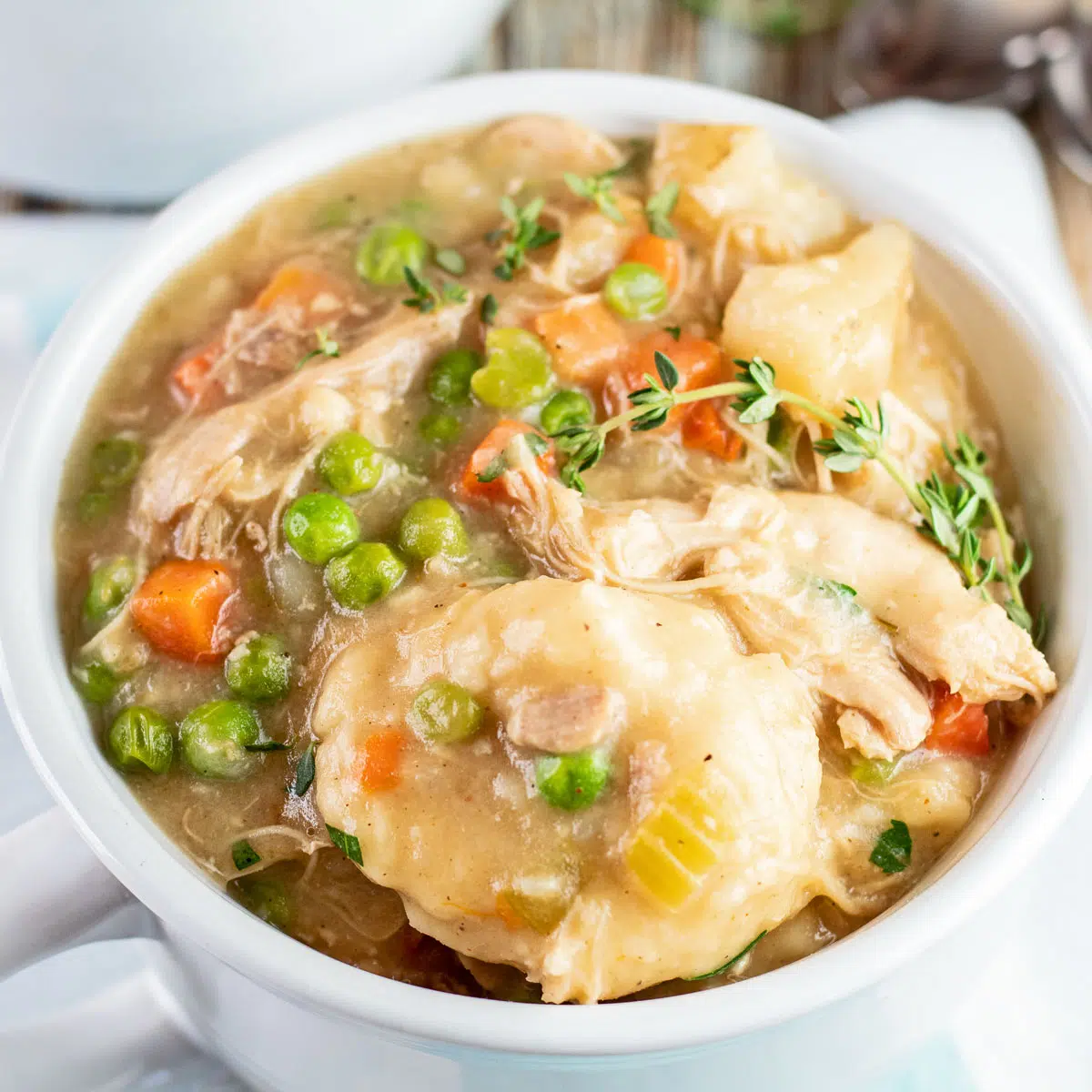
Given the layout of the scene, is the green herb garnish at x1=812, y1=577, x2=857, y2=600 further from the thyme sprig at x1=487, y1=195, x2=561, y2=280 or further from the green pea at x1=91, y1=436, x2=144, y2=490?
the green pea at x1=91, y1=436, x2=144, y2=490

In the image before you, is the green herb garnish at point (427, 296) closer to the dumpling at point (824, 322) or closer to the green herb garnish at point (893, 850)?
the dumpling at point (824, 322)

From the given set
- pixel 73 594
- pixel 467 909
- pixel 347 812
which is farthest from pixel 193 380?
pixel 467 909

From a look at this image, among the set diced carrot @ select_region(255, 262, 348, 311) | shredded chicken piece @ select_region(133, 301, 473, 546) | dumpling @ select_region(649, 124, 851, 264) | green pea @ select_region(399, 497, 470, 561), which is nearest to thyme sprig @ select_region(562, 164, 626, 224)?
dumpling @ select_region(649, 124, 851, 264)

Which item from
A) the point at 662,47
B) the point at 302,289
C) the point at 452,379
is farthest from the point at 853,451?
the point at 662,47

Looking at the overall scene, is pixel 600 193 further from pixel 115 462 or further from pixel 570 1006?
pixel 570 1006

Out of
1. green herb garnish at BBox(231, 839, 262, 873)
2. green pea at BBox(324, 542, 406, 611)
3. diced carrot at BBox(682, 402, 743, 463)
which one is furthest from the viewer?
diced carrot at BBox(682, 402, 743, 463)

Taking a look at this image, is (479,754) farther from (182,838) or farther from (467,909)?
(182,838)
